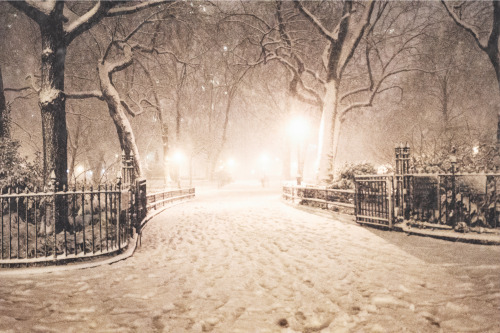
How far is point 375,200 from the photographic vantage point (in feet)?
32.2

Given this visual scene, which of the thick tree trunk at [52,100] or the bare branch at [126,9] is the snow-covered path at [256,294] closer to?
the thick tree trunk at [52,100]

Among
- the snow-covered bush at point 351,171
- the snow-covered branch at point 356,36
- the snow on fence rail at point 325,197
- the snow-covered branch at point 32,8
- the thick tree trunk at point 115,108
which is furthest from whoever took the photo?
the snow-covered branch at point 356,36

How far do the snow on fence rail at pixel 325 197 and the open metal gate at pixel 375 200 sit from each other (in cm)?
88

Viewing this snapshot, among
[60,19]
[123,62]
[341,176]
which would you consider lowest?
[341,176]

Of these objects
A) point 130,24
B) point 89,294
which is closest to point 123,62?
point 130,24

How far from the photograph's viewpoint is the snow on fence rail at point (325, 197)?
1249 centimetres

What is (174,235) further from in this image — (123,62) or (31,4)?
(123,62)

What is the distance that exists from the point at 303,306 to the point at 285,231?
5273mm

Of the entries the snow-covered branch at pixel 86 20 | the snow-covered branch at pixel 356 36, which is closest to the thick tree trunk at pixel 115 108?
the snow-covered branch at pixel 86 20

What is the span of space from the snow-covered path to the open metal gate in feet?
8.03

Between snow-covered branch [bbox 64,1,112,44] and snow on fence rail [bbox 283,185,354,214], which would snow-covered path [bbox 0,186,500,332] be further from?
snow-covered branch [bbox 64,1,112,44]

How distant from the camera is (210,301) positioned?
421 centimetres

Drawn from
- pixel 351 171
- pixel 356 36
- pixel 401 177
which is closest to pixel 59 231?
pixel 401 177

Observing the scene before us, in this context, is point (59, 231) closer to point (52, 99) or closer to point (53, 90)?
point (52, 99)
